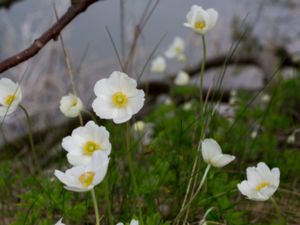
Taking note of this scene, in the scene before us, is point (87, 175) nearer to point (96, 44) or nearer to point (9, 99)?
point (9, 99)

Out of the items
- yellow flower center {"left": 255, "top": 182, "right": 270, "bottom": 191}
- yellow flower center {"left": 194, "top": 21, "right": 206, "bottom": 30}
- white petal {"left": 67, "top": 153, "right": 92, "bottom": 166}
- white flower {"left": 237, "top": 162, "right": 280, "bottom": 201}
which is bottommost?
yellow flower center {"left": 255, "top": 182, "right": 270, "bottom": 191}

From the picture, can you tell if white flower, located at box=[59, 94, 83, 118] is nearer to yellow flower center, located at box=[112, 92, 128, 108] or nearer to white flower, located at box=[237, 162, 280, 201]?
yellow flower center, located at box=[112, 92, 128, 108]

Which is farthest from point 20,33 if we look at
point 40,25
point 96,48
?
point 96,48

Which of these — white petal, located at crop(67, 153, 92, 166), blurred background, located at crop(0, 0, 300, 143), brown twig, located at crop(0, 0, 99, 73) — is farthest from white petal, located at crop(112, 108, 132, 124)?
blurred background, located at crop(0, 0, 300, 143)

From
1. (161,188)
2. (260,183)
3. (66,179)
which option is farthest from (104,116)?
(161,188)

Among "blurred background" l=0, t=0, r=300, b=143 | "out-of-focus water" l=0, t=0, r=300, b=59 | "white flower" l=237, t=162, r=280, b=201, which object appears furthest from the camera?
"out-of-focus water" l=0, t=0, r=300, b=59

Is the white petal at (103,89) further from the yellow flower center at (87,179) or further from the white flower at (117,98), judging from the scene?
the yellow flower center at (87,179)
